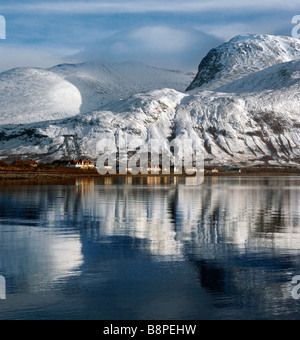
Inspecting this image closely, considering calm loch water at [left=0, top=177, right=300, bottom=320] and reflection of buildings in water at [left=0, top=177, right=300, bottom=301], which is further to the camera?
reflection of buildings in water at [left=0, top=177, right=300, bottom=301]

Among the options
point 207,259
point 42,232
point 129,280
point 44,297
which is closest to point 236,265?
point 207,259

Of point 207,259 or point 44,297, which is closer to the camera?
point 44,297

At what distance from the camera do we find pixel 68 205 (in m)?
45.6

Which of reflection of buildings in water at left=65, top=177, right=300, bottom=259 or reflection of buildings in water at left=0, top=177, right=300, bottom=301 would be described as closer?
reflection of buildings in water at left=0, top=177, right=300, bottom=301

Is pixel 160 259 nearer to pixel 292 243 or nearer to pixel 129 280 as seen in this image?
pixel 129 280

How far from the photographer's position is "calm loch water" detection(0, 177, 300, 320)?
585 inches

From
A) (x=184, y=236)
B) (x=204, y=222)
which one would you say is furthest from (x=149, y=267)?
(x=204, y=222)

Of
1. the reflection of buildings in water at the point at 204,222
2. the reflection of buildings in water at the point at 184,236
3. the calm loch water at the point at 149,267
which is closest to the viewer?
the calm loch water at the point at 149,267

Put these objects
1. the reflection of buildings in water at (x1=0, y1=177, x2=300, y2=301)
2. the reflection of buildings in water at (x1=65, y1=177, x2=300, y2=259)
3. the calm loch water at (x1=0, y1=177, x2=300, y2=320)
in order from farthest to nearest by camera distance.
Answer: the reflection of buildings in water at (x1=65, y1=177, x2=300, y2=259)
the reflection of buildings in water at (x1=0, y1=177, x2=300, y2=301)
the calm loch water at (x1=0, y1=177, x2=300, y2=320)

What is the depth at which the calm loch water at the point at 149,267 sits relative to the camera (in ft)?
48.8

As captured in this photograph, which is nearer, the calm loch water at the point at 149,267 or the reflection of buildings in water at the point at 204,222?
the calm loch water at the point at 149,267

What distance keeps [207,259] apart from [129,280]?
4.35 meters

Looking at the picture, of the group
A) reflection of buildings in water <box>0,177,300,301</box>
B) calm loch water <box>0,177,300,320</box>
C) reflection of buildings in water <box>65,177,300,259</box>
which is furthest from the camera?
reflection of buildings in water <box>65,177,300,259</box>
